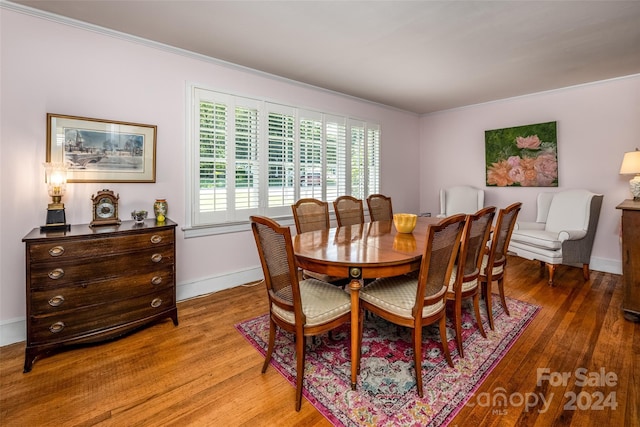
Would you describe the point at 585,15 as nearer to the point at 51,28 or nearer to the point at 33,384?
the point at 51,28

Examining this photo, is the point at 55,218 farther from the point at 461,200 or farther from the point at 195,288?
the point at 461,200

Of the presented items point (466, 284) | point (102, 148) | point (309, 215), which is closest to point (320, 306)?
point (466, 284)

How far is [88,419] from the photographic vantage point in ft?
5.11

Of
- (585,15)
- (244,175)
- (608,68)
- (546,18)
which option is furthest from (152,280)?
(608,68)

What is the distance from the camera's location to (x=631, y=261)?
101 inches

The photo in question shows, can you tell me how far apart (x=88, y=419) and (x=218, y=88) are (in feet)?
9.52

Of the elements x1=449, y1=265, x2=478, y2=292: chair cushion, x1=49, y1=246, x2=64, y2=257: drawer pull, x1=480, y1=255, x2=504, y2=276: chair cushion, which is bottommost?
x1=449, y1=265, x2=478, y2=292: chair cushion

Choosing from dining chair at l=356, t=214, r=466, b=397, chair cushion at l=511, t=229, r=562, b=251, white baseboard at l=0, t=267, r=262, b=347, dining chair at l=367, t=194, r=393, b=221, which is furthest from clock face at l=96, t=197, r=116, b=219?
chair cushion at l=511, t=229, r=562, b=251

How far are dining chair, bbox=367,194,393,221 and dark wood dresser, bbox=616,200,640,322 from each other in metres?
A: 2.05

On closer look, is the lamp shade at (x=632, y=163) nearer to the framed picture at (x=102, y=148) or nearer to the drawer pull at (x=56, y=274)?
the framed picture at (x=102, y=148)

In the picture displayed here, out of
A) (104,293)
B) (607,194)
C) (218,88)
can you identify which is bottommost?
(104,293)

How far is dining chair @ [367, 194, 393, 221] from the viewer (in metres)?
3.52

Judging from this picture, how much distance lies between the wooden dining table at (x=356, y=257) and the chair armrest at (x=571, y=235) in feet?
7.22

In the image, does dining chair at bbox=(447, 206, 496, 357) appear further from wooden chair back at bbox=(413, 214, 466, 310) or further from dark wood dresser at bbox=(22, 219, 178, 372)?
dark wood dresser at bbox=(22, 219, 178, 372)
